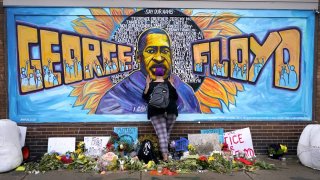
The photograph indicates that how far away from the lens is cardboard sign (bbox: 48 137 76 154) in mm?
6773

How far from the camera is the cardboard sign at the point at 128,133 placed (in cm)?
691

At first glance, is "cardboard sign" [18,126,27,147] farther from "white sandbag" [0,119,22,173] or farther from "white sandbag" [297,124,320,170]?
"white sandbag" [297,124,320,170]

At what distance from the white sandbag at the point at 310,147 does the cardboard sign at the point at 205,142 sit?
1.46m

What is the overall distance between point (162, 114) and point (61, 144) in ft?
6.51

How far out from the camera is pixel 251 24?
6.98 meters

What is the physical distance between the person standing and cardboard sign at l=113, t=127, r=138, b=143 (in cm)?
56

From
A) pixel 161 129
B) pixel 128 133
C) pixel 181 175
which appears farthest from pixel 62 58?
pixel 181 175

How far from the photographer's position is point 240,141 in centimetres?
695

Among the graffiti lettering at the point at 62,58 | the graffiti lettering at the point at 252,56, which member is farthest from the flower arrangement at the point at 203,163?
the graffiti lettering at the point at 62,58

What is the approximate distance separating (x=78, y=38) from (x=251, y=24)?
10.7ft

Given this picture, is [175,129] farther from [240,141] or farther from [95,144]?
[95,144]

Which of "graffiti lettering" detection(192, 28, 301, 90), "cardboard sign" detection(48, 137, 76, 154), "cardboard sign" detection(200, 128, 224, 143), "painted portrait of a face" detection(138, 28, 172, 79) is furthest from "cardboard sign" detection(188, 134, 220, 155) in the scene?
"cardboard sign" detection(48, 137, 76, 154)

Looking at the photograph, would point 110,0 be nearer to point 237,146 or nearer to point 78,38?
point 78,38

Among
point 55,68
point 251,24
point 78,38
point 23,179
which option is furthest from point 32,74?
point 251,24
